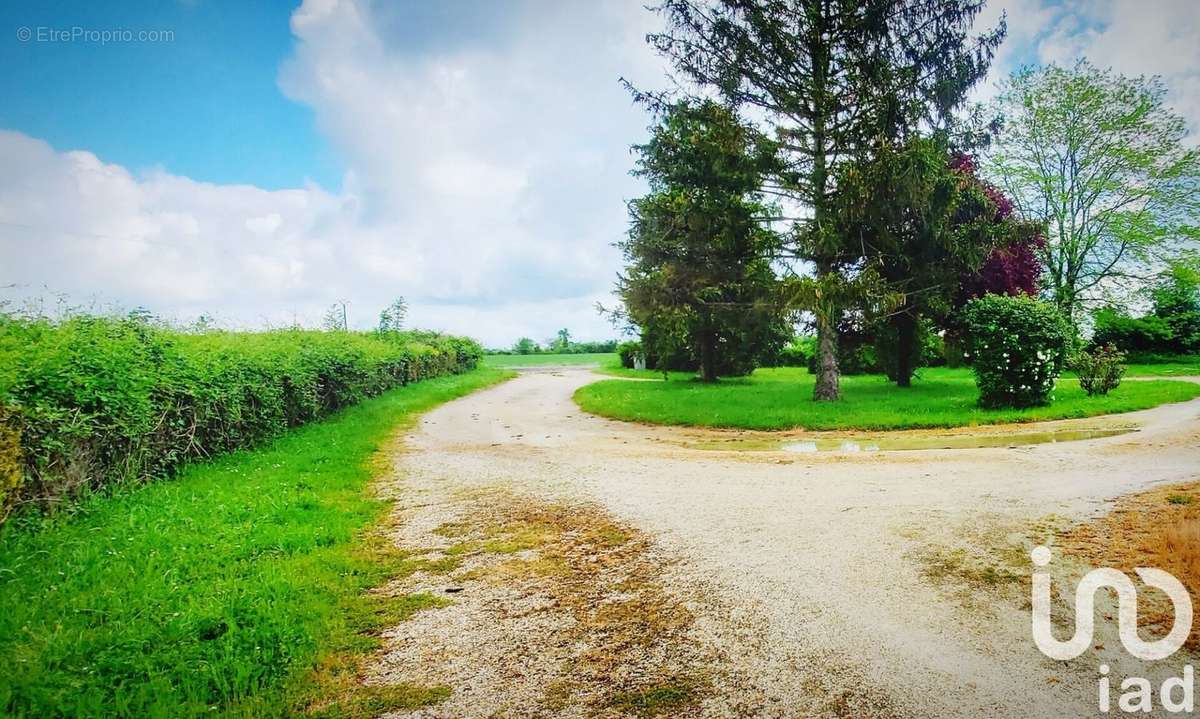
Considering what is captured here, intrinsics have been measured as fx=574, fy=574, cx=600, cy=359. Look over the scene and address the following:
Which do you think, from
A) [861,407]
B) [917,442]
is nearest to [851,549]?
[917,442]

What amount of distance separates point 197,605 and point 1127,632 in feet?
17.7

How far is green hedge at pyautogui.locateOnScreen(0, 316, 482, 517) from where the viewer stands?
5.31 meters

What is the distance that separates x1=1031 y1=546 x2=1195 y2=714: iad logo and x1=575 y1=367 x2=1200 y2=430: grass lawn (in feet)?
26.3

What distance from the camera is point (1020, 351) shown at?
12148 mm

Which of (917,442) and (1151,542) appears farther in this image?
(917,442)

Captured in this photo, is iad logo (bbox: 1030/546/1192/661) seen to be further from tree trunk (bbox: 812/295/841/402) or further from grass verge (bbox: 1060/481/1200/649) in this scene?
tree trunk (bbox: 812/295/841/402)

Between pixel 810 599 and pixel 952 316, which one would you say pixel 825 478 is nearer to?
pixel 810 599

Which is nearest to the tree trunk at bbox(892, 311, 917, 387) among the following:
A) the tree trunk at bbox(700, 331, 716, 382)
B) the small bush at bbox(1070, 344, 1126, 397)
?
the small bush at bbox(1070, 344, 1126, 397)

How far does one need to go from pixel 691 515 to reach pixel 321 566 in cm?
326

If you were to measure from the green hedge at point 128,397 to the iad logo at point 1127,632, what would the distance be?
7526mm

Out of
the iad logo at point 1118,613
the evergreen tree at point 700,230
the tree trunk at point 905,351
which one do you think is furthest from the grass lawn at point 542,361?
the iad logo at point 1118,613

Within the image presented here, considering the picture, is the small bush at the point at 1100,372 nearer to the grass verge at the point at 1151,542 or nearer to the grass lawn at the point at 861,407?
the grass lawn at the point at 861,407

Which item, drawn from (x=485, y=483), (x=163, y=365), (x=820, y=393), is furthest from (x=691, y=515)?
(x=820, y=393)

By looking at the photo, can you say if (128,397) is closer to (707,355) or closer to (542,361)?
(707,355)
